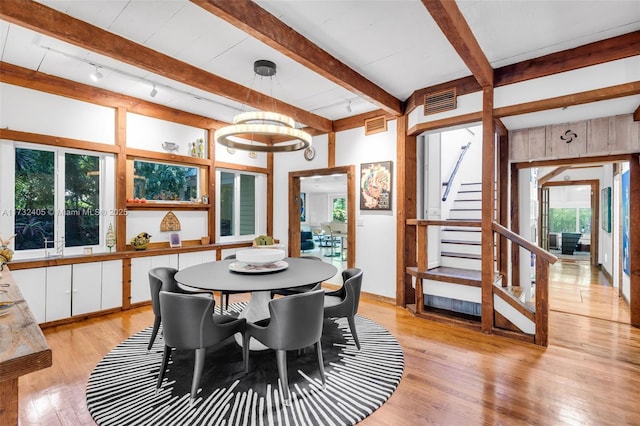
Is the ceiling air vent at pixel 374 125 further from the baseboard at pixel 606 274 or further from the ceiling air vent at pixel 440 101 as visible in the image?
the baseboard at pixel 606 274

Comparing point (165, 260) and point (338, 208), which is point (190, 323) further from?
point (338, 208)

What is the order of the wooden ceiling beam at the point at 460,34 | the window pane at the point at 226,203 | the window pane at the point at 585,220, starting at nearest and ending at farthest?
the wooden ceiling beam at the point at 460,34
the window pane at the point at 226,203
the window pane at the point at 585,220

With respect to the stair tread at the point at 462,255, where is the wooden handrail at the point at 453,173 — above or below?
above

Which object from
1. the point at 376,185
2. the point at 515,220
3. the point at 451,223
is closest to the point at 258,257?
the point at 451,223

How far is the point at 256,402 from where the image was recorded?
2.21m

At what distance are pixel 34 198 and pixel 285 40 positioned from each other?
3509mm

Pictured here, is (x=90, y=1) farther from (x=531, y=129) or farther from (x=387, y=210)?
(x=531, y=129)

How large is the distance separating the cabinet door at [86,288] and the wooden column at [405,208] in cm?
393

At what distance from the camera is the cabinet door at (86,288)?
3848mm

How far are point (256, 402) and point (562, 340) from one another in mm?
3198

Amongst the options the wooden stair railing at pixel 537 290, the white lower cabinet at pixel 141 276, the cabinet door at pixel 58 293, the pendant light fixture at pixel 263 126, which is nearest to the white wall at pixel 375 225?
the wooden stair railing at pixel 537 290

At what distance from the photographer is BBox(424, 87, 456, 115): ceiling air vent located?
12.7ft

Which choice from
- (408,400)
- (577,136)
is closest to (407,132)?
(577,136)

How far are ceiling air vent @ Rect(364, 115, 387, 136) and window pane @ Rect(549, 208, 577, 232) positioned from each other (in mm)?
10103
